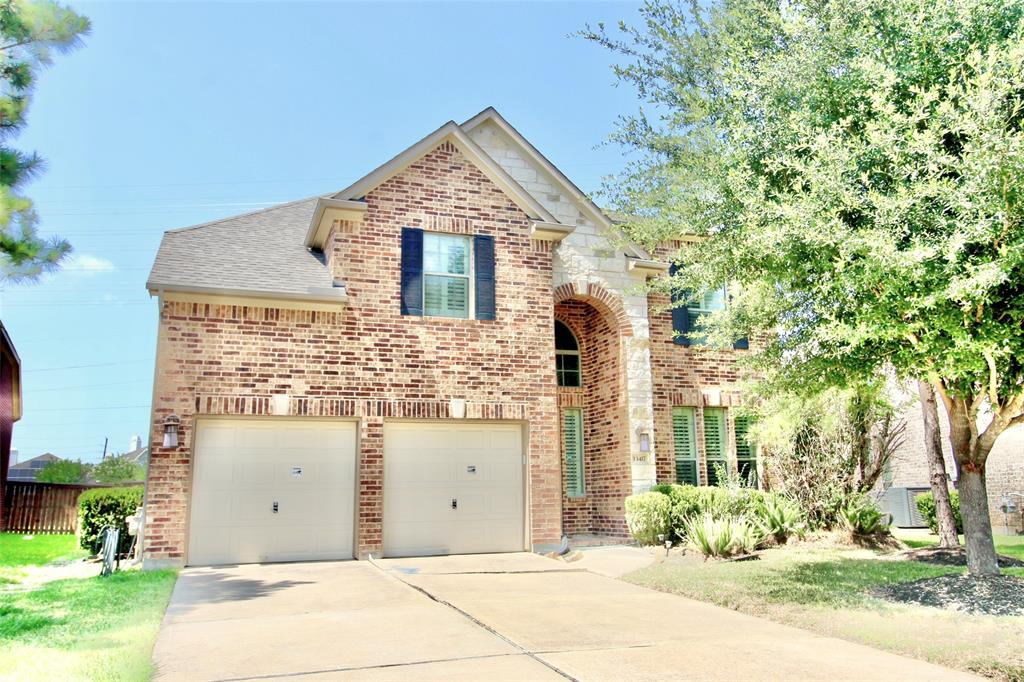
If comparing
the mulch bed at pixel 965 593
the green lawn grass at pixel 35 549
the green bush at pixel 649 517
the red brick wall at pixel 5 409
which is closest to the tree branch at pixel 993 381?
the mulch bed at pixel 965 593

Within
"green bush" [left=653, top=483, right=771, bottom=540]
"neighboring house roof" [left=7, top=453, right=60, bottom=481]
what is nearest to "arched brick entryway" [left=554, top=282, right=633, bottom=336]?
"green bush" [left=653, top=483, right=771, bottom=540]

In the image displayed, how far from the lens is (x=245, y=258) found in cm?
1349

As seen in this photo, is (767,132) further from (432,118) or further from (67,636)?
(67,636)

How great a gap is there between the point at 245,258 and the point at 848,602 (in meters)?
11.0

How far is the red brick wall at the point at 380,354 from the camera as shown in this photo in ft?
38.7

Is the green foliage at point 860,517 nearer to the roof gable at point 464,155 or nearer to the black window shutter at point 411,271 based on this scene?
the roof gable at point 464,155

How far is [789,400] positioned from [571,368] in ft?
19.1

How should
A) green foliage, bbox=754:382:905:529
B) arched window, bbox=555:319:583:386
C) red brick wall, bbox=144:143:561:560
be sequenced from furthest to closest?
1. arched window, bbox=555:319:583:386
2. green foliage, bbox=754:382:905:529
3. red brick wall, bbox=144:143:561:560

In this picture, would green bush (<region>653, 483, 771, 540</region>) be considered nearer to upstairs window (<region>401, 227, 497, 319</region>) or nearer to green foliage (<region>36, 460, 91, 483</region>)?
upstairs window (<region>401, 227, 497, 319</region>)

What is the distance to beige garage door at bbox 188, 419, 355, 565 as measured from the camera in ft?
38.5

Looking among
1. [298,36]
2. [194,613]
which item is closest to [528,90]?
[298,36]

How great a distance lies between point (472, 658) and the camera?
5672 millimetres

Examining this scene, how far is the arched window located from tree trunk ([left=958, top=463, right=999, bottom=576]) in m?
8.87

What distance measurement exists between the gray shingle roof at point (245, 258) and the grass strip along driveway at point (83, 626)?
15.1 ft
